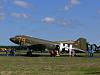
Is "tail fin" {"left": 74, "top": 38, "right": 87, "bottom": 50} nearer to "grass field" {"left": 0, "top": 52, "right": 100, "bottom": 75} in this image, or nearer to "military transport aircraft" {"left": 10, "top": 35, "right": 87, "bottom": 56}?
"military transport aircraft" {"left": 10, "top": 35, "right": 87, "bottom": 56}

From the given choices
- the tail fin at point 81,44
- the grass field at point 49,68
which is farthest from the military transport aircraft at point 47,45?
the grass field at point 49,68

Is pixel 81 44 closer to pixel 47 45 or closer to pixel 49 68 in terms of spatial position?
pixel 47 45

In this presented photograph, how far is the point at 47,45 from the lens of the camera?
7125 cm

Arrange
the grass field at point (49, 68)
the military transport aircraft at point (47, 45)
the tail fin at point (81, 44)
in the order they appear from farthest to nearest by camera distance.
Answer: the tail fin at point (81, 44), the military transport aircraft at point (47, 45), the grass field at point (49, 68)

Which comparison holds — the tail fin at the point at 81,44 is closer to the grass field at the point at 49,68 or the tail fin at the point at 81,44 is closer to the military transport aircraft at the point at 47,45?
the military transport aircraft at the point at 47,45

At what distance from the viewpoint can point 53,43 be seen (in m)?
73.3

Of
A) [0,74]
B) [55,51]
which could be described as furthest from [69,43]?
[0,74]

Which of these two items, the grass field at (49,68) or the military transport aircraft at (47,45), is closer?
the grass field at (49,68)

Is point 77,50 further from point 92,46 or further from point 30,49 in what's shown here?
point 30,49

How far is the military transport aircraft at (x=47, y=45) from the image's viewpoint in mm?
69750

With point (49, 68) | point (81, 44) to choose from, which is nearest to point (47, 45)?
point (81, 44)

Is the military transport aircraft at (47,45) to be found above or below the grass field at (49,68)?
above

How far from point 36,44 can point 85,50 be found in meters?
10.2

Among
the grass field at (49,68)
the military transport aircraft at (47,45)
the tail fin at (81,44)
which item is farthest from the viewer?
the tail fin at (81,44)
